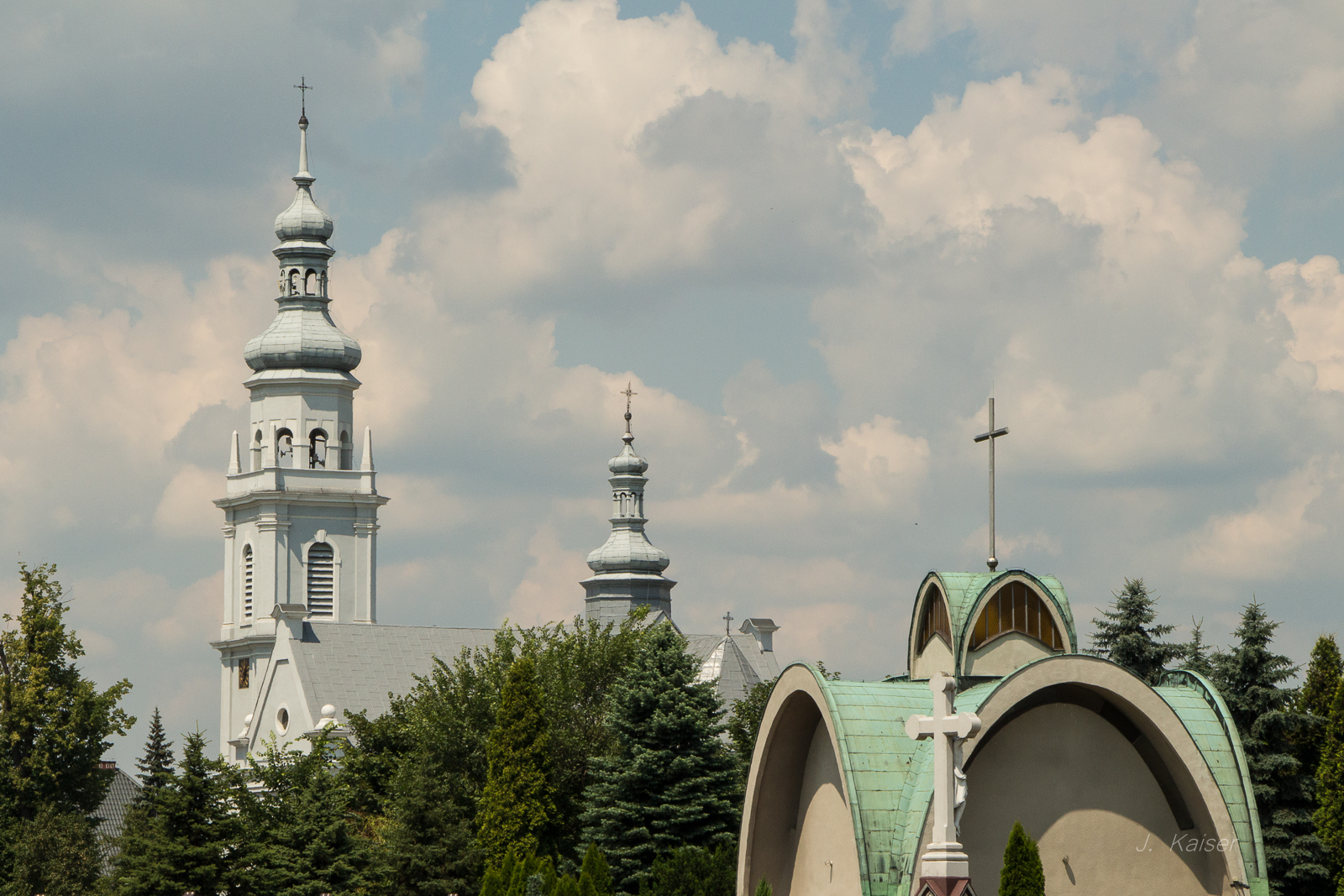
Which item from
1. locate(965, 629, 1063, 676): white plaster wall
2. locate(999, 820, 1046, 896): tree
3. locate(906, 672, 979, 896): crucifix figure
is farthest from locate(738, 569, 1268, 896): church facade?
locate(906, 672, 979, 896): crucifix figure

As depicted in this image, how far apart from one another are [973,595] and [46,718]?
25.2 m

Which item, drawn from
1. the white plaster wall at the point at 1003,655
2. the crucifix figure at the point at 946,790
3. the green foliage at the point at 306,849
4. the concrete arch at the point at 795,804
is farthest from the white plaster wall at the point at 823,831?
the green foliage at the point at 306,849

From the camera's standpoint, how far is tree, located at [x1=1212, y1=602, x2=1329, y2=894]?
3900 cm

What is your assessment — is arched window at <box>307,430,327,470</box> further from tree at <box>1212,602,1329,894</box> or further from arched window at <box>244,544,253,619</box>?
tree at <box>1212,602,1329,894</box>

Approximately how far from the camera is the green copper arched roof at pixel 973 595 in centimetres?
3362

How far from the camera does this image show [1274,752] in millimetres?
→ 40188

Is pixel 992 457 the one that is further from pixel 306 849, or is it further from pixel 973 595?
pixel 306 849

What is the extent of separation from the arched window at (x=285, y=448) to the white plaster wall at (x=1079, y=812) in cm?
6872

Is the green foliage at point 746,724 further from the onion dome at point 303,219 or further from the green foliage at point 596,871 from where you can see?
the onion dome at point 303,219

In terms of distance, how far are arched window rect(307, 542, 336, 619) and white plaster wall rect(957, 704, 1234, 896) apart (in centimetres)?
6610

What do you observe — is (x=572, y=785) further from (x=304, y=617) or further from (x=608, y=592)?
(x=608, y=592)

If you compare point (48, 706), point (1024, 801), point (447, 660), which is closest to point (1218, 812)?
point (1024, 801)

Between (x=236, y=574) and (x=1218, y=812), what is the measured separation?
71.8 metres

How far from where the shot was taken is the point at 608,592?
116 meters
